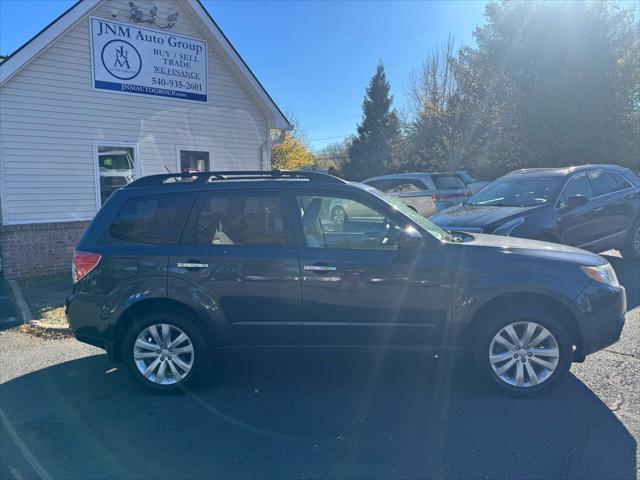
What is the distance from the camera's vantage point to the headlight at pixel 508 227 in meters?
6.32

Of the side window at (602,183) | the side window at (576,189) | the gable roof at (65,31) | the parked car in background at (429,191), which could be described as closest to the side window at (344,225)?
the side window at (576,189)

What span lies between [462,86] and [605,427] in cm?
2267

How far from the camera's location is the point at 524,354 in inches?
144

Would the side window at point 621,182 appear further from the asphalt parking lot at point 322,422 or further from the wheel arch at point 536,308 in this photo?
the wheel arch at point 536,308

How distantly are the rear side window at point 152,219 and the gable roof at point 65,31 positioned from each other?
584 centimetres

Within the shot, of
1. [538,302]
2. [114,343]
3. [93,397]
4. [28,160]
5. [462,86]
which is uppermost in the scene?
Result: [462,86]

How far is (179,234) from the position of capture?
3.85 m

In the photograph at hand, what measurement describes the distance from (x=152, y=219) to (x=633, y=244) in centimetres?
819

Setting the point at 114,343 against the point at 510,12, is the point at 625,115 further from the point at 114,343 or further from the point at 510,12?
the point at 114,343

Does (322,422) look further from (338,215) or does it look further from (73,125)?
(73,125)

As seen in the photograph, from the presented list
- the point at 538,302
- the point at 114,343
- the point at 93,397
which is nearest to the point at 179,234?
the point at 114,343

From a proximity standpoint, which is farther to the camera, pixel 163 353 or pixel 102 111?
pixel 102 111

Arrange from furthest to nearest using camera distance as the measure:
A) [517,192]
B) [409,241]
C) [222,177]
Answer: [517,192]
[222,177]
[409,241]

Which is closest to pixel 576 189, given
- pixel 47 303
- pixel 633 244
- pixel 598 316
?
pixel 633 244
